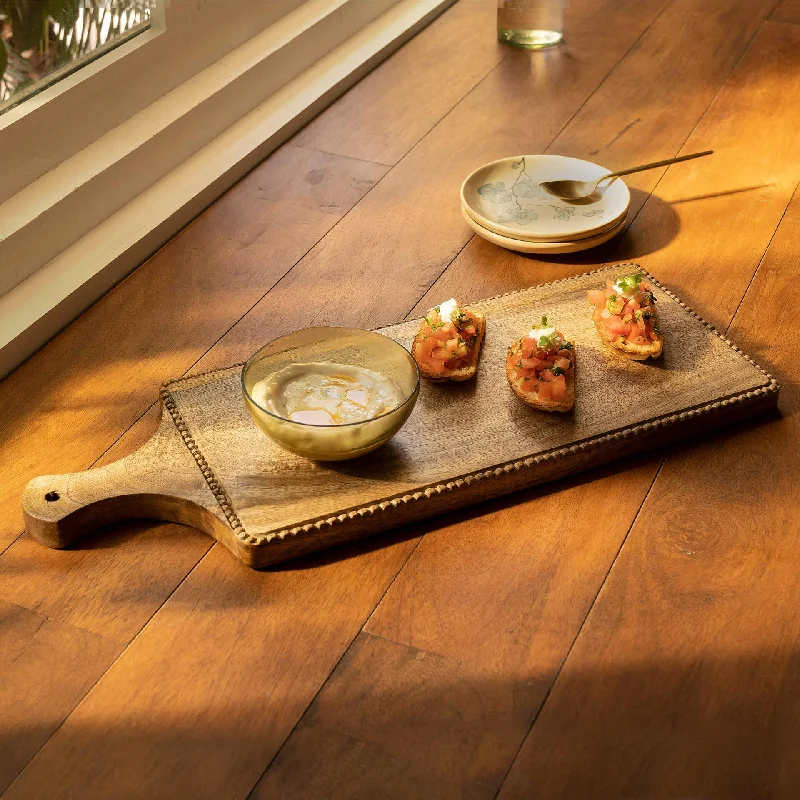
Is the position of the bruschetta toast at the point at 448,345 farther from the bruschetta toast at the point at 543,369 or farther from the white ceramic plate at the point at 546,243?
the white ceramic plate at the point at 546,243

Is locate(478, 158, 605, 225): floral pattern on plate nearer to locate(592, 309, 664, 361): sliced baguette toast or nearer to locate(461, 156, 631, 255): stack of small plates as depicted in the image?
locate(461, 156, 631, 255): stack of small plates

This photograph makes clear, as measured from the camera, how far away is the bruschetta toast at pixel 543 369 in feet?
4.37

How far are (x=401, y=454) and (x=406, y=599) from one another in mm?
182

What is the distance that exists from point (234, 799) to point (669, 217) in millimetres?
1263

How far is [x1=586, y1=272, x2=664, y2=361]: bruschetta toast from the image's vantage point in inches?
56.1

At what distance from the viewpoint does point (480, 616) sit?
1169mm

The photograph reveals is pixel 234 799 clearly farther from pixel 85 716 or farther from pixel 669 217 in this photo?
pixel 669 217

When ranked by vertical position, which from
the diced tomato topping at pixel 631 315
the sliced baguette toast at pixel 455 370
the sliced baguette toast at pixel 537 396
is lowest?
the sliced baguette toast at pixel 537 396

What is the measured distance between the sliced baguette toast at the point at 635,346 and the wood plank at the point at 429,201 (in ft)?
1.09

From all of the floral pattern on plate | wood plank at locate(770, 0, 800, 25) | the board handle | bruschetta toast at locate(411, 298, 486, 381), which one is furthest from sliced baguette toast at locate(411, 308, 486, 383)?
wood plank at locate(770, 0, 800, 25)

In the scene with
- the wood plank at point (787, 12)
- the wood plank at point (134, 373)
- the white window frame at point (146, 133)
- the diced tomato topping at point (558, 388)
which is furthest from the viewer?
the wood plank at point (787, 12)

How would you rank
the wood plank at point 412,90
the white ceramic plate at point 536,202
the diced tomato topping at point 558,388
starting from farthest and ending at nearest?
the wood plank at point 412,90
the white ceramic plate at point 536,202
the diced tomato topping at point 558,388

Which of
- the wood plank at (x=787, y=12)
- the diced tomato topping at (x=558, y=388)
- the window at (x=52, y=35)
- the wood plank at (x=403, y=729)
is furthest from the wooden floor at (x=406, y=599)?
the wood plank at (x=787, y=12)

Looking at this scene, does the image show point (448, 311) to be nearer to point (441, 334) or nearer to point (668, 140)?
point (441, 334)
